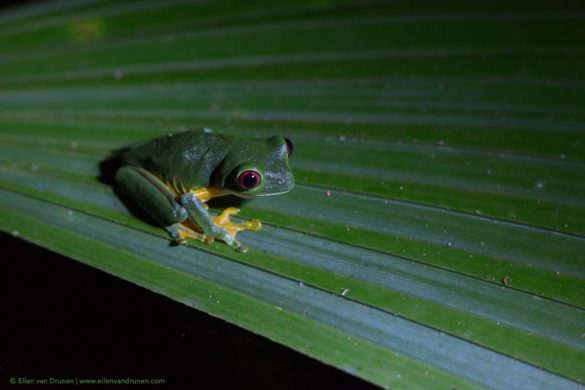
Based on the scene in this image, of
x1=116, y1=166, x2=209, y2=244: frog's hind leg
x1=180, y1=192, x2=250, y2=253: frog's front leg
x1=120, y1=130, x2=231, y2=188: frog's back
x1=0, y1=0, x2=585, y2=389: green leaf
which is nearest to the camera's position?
x1=0, y1=0, x2=585, y2=389: green leaf

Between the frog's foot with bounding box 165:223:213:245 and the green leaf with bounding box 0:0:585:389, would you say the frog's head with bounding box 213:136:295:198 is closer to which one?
the green leaf with bounding box 0:0:585:389

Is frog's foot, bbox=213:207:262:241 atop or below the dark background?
atop

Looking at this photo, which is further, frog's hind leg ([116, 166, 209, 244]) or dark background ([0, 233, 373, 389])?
dark background ([0, 233, 373, 389])

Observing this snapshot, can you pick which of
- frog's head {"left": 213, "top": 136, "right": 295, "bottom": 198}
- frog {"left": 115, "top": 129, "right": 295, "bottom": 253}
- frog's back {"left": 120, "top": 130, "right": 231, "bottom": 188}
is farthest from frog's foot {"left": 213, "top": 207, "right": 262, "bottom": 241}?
frog's back {"left": 120, "top": 130, "right": 231, "bottom": 188}

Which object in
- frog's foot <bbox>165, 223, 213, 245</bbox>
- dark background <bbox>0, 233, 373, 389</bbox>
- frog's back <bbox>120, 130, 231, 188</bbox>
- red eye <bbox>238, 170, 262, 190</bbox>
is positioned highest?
frog's back <bbox>120, 130, 231, 188</bbox>

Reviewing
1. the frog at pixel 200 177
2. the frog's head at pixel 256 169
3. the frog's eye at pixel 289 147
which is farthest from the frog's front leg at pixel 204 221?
the frog's eye at pixel 289 147

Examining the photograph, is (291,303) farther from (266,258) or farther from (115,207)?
(115,207)

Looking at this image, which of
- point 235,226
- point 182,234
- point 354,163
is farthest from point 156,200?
point 354,163
